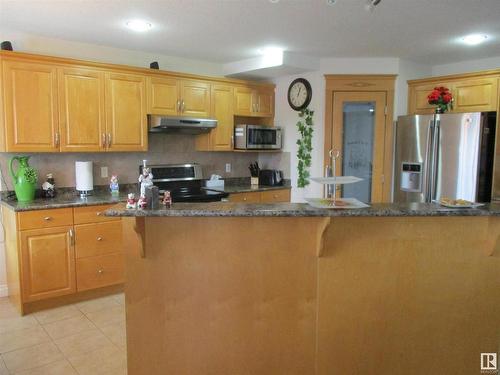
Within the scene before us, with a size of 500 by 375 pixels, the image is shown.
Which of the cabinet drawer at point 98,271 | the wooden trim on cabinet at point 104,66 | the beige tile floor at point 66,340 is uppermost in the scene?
the wooden trim on cabinet at point 104,66

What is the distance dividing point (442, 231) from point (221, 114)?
10.3 feet

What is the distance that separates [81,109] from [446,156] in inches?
144

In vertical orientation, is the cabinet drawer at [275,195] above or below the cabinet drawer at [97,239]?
above

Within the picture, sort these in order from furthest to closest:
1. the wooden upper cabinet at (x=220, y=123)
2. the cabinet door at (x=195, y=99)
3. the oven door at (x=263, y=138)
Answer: the oven door at (x=263, y=138) → the wooden upper cabinet at (x=220, y=123) → the cabinet door at (x=195, y=99)

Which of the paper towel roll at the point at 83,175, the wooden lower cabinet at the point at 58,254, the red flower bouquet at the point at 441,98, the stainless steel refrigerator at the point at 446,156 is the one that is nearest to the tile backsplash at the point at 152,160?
the paper towel roll at the point at 83,175

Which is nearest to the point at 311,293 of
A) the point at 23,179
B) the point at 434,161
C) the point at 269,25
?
the point at 269,25

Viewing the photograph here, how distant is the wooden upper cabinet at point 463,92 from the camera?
4.11 metres

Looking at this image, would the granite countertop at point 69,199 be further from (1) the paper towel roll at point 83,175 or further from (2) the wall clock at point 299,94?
(2) the wall clock at point 299,94

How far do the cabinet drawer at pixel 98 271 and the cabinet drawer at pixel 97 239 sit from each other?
6 centimetres

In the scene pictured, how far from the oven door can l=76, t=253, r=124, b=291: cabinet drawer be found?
2106 mm

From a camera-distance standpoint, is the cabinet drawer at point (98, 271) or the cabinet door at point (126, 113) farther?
the cabinet door at point (126, 113)

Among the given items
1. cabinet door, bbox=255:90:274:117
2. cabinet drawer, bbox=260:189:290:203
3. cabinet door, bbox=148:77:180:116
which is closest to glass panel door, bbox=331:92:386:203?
cabinet drawer, bbox=260:189:290:203

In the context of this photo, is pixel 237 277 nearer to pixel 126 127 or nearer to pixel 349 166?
pixel 126 127

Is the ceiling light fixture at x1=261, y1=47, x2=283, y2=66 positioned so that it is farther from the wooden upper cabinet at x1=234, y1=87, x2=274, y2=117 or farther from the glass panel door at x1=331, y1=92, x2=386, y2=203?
the glass panel door at x1=331, y1=92, x2=386, y2=203
